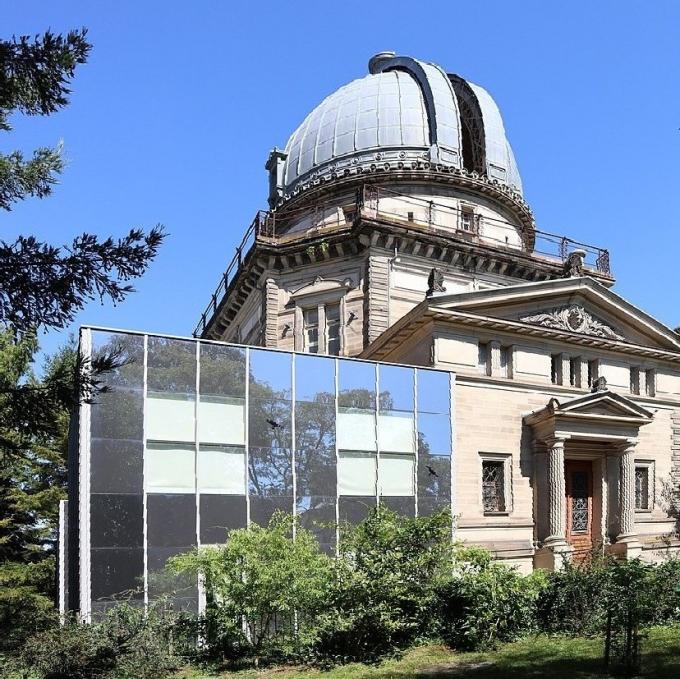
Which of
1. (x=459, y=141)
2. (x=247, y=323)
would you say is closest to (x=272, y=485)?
(x=247, y=323)

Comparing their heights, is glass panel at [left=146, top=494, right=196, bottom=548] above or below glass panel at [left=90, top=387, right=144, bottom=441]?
below

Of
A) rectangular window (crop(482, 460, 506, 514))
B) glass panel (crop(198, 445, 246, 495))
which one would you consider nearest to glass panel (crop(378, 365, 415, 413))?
rectangular window (crop(482, 460, 506, 514))

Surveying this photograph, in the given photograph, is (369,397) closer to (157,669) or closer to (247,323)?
(157,669)

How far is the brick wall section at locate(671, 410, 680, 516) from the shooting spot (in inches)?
1154

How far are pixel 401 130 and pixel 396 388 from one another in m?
20.1

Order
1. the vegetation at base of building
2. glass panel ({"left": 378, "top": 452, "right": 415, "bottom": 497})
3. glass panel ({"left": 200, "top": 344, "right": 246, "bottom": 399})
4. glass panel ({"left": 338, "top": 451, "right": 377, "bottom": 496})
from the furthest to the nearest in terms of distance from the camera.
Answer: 1. glass panel ({"left": 378, "top": 452, "right": 415, "bottom": 497})
2. glass panel ({"left": 338, "top": 451, "right": 377, "bottom": 496})
3. glass panel ({"left": 200, "top": 344, "right": 246, "bottom": 399})
4. the vegetation at base of building

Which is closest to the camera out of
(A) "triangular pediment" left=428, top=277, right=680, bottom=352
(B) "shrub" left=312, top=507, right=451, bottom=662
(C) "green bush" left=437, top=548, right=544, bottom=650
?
(B) "shrub" left=312, top=507, right=451, bottom=662

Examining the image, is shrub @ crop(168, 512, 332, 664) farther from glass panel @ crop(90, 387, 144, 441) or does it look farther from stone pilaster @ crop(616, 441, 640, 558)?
stone pilaster @ crop(616, 441, 640, 558)

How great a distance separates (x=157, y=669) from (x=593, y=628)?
30.2 ft

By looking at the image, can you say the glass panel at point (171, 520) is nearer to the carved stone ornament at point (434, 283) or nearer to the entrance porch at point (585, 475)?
the carved stone ornament at point (434, 283)

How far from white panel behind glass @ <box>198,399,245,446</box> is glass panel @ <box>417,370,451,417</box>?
6103mm

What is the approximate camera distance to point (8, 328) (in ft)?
28.8

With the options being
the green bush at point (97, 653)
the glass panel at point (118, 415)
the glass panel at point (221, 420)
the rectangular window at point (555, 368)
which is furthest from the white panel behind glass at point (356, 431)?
the green bush at point (97, 653)

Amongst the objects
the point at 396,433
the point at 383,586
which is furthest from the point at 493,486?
the point at 383,586
